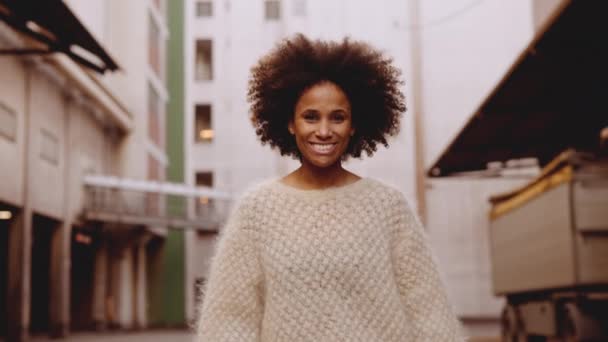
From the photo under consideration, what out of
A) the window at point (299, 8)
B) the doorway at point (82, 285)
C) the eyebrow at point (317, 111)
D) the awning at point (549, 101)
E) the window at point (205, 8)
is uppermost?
the window at point (205, 8)

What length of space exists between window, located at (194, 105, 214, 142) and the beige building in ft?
4.46

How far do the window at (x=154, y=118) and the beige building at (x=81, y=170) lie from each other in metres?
0.04

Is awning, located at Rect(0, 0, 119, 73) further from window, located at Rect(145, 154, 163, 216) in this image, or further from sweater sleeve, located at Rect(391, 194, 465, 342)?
window, located at Rect(145, 154, 163, 216)

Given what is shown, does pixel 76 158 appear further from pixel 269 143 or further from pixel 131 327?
pixel 269 143

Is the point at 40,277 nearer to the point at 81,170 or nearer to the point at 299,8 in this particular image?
the point at 81,170

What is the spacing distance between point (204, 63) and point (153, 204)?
7266 mm

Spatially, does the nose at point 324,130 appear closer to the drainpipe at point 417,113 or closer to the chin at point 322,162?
the chin at point 322,162

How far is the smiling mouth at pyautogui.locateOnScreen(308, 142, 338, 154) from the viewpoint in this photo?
291 centimetres

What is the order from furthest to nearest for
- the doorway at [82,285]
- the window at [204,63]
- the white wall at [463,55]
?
the window at [204,63]
the white wall at [463,55]
the doorway at [82,285]

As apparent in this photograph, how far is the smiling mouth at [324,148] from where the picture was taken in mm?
2910

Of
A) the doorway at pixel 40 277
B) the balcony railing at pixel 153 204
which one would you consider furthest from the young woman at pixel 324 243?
the balcony railing at pixel 153 204

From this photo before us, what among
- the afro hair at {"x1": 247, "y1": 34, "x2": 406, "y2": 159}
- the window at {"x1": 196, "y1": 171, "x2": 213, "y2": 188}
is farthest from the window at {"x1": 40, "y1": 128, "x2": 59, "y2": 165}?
the afro hair at {"x1": 247, "y1": 34, "x2": 406, "y2": 159}

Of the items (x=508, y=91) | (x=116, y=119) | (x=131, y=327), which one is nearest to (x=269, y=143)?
(x=508, y=91)

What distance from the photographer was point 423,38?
3697cm
